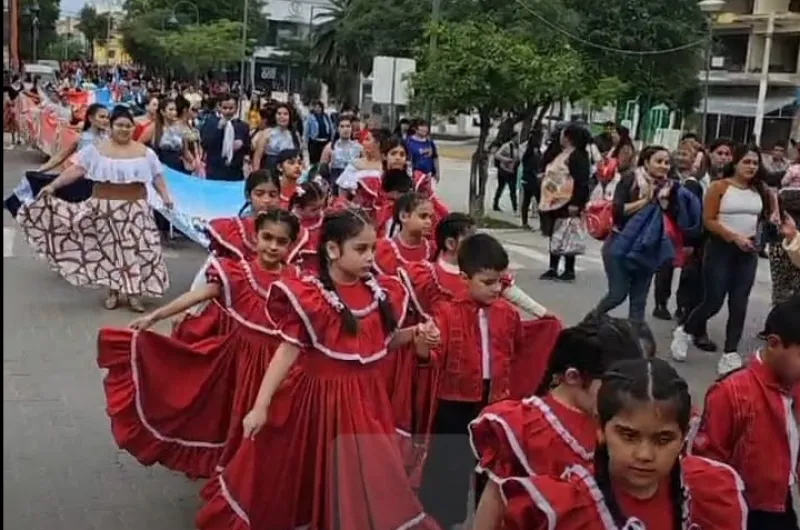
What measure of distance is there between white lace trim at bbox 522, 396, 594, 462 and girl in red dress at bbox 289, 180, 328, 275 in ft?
8.50

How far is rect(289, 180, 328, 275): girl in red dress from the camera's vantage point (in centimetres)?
534

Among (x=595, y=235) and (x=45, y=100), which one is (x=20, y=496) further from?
(x=45, y=100)

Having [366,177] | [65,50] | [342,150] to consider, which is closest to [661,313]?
[366,177]

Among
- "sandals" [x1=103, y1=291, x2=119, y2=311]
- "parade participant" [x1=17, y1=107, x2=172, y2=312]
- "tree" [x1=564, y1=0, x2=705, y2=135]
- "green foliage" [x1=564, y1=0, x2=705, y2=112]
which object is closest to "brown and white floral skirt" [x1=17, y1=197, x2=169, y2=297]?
"parade participant" [x1=17, y1=107, x2=172, y2=312]

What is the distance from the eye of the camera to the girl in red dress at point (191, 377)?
462 cm

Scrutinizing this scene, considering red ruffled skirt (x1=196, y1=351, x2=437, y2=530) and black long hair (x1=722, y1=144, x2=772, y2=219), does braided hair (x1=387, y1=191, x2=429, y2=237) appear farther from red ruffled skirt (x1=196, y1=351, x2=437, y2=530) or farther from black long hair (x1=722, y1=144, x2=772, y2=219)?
black long hair (x1=722, y1=144, x2=772, y2=219)

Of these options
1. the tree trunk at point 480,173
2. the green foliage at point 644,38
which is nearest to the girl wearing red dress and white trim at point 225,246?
the tree trunk at point 480,173

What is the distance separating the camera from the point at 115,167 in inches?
322

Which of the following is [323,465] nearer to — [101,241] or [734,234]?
[734,234]

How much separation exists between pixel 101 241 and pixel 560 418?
6.36 meters

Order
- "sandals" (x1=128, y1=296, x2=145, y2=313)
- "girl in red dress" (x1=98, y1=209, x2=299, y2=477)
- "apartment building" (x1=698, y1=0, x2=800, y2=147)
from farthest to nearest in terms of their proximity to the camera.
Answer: "apartment building" (x1=698, y1=0, x2=800, y2=147), "sandals" (x1=128, y1=296, x2=145, y2=313), "girl in red dress" (x1=98, y1=209, x2=299, y2=477)

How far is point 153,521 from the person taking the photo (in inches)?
183

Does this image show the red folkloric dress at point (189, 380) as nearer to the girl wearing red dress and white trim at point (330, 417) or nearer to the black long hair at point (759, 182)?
the girl wearing red dress and white trim at point (330, 417)

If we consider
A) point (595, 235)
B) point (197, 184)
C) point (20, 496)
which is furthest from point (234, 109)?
point (20, 496)
